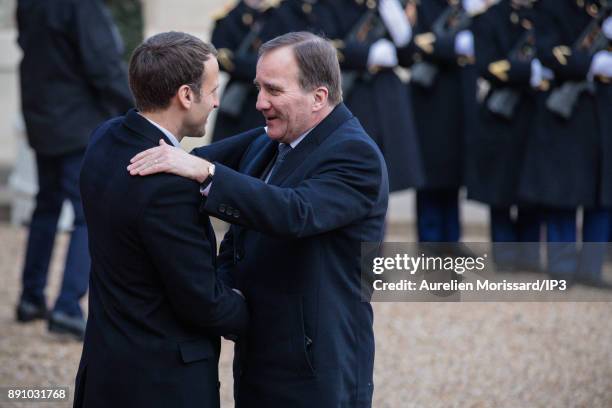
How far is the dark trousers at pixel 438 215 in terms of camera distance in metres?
7.98

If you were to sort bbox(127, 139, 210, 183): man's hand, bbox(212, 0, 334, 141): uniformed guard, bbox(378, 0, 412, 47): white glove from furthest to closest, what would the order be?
1. bbox(212, 0, 334, 141): uniformed guard
2. bbox(378, 0, 412, 47): white glove
3. bbox(127, 139, 210, 183): man's hand

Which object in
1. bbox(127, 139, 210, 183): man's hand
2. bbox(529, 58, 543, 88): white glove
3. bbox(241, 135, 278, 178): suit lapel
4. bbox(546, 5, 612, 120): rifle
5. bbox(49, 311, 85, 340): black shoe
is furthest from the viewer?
bbox(529, 58, 543, 88): white glove

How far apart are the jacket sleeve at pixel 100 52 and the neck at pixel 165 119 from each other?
308cm

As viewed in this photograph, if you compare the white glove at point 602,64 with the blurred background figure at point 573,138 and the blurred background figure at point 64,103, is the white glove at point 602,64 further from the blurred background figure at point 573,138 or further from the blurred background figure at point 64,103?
the blurred background figure at point 64,103

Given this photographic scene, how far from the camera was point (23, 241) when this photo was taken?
9125mm

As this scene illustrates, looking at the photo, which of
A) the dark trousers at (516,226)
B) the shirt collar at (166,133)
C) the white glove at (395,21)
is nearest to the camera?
the shirt collar at (166,133)

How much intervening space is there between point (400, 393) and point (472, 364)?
639mm

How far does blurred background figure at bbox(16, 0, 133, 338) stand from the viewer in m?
5.88

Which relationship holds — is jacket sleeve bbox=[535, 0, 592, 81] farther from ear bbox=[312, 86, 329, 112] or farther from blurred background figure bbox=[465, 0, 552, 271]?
ear bbox=[312, 86, 329, 112]

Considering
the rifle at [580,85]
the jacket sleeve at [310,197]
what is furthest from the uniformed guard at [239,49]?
the jacket sleeve at [310,197]

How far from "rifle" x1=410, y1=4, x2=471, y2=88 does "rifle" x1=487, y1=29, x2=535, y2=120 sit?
1.35 feet

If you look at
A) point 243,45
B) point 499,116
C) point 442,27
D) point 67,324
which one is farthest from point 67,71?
point 499,116

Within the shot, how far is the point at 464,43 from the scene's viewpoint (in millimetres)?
7645

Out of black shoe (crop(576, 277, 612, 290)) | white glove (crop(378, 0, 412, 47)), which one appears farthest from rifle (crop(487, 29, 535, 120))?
black shoe (crop(576, 277, 612, 290))
